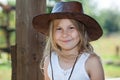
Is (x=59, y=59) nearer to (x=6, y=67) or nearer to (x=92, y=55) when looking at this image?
(x=92, y=55)

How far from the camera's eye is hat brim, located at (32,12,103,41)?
96.3 inches

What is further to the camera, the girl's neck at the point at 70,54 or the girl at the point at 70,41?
the girl's neck at the point at 70,54

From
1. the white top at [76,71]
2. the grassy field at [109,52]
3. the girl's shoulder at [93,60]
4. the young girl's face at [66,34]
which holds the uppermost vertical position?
the young girl's face at [66,34]

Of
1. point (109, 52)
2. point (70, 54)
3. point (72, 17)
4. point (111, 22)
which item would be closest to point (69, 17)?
point (72, 17)

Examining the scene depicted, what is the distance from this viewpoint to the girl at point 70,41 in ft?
8.12

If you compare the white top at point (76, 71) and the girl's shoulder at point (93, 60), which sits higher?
the girl's shoulder at point (93, 60)

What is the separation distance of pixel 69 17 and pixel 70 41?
6.2 inches

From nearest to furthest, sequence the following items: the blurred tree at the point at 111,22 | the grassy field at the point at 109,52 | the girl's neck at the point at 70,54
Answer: the girl's neck at the point at 70,54 < the grassy field at the point at 109,52 < the blurred tree at the point at 111,22

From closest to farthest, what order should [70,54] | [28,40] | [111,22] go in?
[70,54] → [28,40] → [111,22]

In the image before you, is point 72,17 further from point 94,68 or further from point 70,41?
point 94,68

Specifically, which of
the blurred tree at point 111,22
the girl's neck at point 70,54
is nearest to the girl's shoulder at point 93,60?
the girl's neck at point 70,54

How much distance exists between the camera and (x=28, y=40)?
278 cm

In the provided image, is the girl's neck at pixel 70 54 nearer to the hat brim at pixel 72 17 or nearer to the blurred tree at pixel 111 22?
the hat brim at pixel 72 17

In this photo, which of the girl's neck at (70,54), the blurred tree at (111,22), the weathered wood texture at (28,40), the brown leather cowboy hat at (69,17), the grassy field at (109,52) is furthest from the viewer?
the blurred tree at (111,22)
